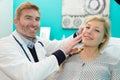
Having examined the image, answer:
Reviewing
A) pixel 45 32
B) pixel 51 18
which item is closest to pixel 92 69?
pixel 45 32

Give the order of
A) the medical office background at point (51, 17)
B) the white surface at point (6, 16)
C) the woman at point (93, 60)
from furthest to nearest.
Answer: the white surface at point (6, 16)
the medical office background at point (51, 17)
the woman at point (93, 60)

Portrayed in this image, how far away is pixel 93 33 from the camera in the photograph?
186cm

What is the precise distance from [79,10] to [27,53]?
1.18 metres

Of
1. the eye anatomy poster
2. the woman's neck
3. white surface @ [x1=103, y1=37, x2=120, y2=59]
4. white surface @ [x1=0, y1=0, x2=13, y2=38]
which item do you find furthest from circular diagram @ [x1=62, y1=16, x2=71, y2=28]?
the woman's neck

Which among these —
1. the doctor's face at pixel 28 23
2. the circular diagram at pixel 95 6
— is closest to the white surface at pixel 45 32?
the circular diagram at pixel 95 6

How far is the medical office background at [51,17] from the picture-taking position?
2627mm

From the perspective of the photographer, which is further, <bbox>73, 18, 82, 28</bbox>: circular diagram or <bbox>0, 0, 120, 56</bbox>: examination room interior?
<bbox>73, 18, 82, 28</bbox>: circular diagram

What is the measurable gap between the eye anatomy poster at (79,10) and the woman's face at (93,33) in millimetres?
778

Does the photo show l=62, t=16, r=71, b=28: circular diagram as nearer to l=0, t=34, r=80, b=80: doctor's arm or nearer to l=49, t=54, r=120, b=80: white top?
l=49, t=54, r=120, b=80: white top

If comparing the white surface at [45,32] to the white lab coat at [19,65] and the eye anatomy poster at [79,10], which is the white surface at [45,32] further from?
the white lab coat at [19,65]

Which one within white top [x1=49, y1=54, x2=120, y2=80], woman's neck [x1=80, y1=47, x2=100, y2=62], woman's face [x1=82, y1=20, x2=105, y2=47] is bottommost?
white top [x1=49, y1=54, x2=120, y2=80]

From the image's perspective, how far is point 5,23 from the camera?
3.50 meters

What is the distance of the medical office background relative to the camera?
2.63 m

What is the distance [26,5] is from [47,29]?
1.19 metres
